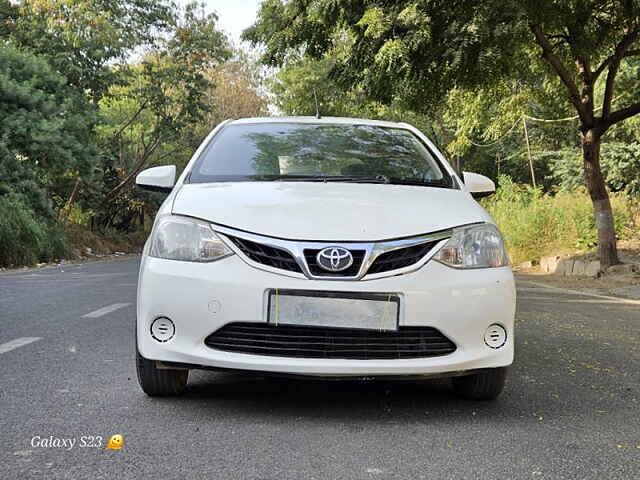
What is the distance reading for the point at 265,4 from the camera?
1420 cm

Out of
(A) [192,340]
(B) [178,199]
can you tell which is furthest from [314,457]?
(B) [178,199]

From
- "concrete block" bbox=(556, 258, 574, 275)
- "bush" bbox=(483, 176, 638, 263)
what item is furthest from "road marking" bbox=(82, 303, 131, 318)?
"bush" bbox=(483, 176, 638, 263)

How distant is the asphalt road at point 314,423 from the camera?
9.91 ft

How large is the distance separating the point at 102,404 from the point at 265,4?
11306 millimetres

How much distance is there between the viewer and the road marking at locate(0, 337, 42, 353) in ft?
18.5

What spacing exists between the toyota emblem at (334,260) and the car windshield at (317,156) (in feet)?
3.19

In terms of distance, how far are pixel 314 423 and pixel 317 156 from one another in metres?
1.79

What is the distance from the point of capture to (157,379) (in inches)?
157

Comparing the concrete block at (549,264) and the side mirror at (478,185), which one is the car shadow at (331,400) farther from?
the concrete block at (549,264)

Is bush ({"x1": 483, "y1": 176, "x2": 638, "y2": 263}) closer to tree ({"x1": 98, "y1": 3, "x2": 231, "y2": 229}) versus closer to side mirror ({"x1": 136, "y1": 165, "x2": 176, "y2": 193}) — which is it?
side mirror ({"x1": 136, "y1": 165, "x2": 176, "y2": 193})

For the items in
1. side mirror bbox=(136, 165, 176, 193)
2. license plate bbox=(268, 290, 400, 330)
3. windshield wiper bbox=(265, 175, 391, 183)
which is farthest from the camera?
side mirror bbox=(136, 165, 176, 193)

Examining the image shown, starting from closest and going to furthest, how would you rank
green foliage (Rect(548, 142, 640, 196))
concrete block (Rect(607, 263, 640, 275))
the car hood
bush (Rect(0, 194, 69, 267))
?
the car hood → concrete block (Rect(607, 263, 640, 275)) → bush (Rect(0, 194, 69, 267)) → green foliage (Rect(548, 142, 640, 196))

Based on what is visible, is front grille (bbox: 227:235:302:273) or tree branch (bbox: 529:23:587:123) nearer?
front grille (bbox: 227:235:302:273)

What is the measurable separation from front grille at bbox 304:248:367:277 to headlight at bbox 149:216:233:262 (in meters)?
0.36
